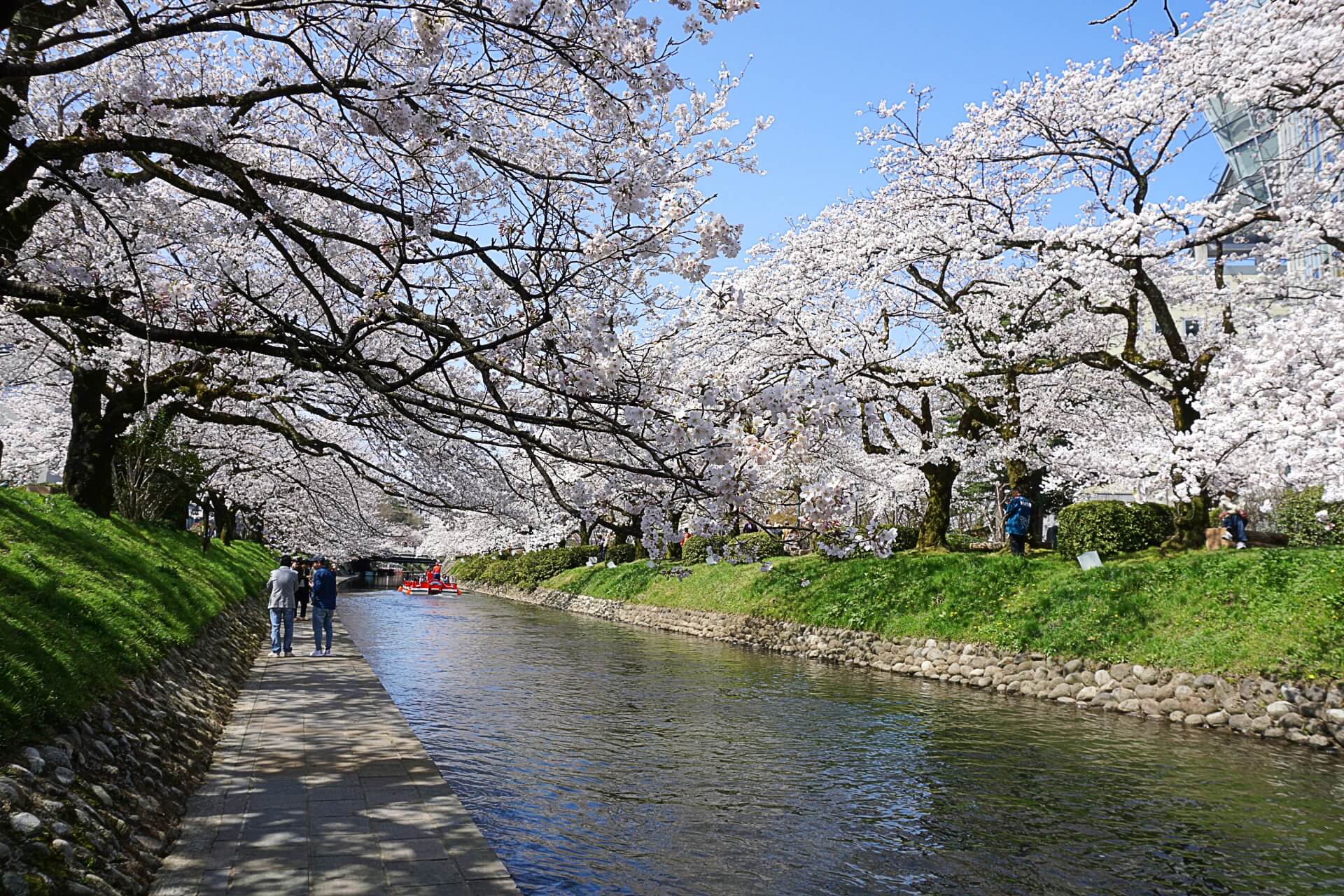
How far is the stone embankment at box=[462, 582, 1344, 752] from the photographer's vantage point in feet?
38.4

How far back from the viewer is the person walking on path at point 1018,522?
20.3m

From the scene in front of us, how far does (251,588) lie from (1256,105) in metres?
29.5

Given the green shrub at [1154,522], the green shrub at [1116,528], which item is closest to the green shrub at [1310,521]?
the green shrub at [1154,522]

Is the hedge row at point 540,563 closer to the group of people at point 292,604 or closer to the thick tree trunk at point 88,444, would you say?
the group of people at point 292,604

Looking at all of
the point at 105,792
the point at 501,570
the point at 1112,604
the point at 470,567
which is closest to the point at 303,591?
the point at 105,792

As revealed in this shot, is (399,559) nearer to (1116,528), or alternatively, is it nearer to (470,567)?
(470,567)

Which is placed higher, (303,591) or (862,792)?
(303,591)

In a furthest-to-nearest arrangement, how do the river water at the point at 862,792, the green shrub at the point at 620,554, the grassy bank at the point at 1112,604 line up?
the green shrub at the point at 620,554, the grassy bank at the point at 1112,604, the river water at the point at 862,792

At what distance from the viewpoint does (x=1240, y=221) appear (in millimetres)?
15766

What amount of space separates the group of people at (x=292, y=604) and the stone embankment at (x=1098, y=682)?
436 inches

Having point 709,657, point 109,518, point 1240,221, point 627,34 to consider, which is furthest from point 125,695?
point 1240,221

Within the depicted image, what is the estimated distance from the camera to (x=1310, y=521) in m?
20.6

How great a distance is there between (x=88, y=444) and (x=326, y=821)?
12.0 meters

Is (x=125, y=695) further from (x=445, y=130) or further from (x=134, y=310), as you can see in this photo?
(x=445, y=130)
